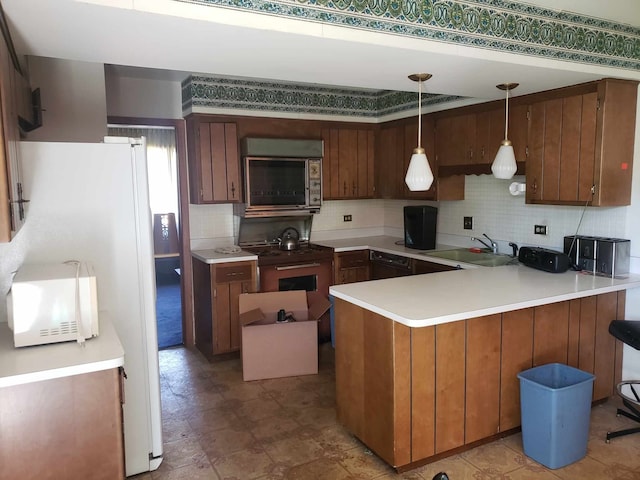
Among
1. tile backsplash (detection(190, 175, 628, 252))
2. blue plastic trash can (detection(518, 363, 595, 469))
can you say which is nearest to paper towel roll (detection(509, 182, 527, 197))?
tile backsplash (detection(190, 175, 628, 252))

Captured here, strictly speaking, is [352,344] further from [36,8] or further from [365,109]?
[365,109]

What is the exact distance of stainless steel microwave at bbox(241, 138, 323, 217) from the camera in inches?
176

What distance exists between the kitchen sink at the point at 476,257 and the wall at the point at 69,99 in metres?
2.82

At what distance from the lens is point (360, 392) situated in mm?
2811

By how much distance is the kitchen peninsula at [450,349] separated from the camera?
2.52 meters

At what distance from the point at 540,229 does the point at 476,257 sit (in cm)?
57

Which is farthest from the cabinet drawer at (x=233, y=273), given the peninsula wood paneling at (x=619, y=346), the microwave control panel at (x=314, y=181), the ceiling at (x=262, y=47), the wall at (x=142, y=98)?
the peninsula wood paneling at (x=619, y=346)

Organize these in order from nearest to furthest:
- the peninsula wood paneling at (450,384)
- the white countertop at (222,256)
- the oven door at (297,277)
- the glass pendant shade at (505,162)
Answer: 1. the peninsula wood paneling at (450,384)
2. the glass pendant shade at (505,162)
3. the white countertop at (222,256)
4. the oven door at (297,277)

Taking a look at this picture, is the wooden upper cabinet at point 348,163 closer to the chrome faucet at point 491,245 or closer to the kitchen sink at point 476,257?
the kitchen sink at point 476,257

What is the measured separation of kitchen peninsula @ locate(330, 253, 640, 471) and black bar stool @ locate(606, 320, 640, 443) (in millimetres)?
156

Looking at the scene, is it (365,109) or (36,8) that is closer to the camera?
(36,8)

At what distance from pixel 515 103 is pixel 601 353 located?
1.85 meters

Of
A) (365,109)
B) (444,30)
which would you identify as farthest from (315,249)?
(444,30)

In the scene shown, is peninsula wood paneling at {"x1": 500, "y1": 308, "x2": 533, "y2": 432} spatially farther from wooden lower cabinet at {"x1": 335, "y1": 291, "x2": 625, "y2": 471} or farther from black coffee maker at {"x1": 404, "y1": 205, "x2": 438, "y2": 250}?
black coffee maker at {"x1": 404, "y1": 205, "x2": 438, "y2": 250}
